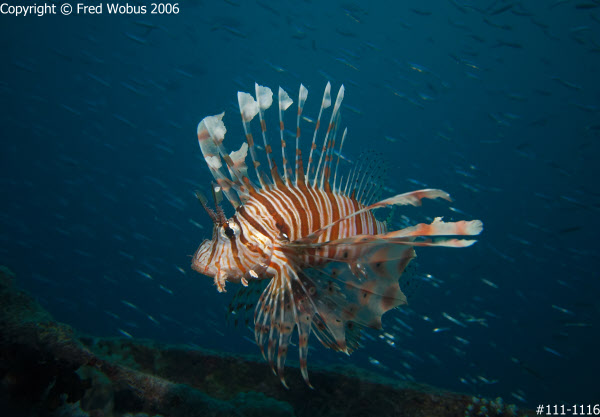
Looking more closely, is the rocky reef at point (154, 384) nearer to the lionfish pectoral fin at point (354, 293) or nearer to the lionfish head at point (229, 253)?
the lionfish head at point (229, 253)

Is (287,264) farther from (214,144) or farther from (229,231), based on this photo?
(214,144)

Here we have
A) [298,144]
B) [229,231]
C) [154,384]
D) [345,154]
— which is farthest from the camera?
[345,154]

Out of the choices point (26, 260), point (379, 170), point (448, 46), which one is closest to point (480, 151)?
point (448, 46)

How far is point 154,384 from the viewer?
2.64 metres

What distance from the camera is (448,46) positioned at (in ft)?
120

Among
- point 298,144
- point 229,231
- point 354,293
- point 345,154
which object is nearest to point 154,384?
point 229,231

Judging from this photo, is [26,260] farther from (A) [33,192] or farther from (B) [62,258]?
(A) [33,192]

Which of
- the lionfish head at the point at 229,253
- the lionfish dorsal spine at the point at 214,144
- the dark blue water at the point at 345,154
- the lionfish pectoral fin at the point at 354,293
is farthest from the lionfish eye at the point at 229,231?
the dark blue water at the point at 345,154

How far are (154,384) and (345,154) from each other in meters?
30.0

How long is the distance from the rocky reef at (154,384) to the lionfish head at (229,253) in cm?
99

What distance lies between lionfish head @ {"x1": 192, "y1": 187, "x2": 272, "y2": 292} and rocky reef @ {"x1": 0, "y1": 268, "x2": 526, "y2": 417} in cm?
99

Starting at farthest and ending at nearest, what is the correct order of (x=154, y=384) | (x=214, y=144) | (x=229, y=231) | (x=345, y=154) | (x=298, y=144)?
(x=345, y=154) < (x=154, y=384) < (x=298, y=144) < (x=214, y=144) < (x=229, y=231)

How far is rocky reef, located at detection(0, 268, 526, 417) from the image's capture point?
185 cm

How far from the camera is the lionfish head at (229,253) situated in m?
2.06
